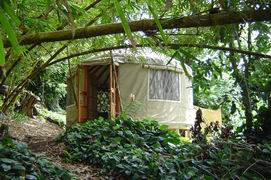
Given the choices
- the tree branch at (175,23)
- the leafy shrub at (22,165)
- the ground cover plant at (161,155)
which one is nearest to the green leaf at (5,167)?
the leafy shrub at (22,165)

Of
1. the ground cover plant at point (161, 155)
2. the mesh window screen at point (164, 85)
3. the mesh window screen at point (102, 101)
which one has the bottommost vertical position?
the ground cover plant at point (161, 155)

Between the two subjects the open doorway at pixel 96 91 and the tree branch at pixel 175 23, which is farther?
the open doorway at pixel 96 91

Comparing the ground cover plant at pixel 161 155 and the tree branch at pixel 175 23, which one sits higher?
the tree branch at pixel 175 23

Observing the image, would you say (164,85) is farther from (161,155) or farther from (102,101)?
(161,155)

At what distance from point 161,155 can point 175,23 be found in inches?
60.3

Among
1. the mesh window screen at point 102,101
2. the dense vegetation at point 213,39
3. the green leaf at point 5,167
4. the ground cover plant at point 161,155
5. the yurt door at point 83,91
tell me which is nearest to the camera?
the dense vegetation at point 213,39

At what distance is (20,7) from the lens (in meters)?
2.12

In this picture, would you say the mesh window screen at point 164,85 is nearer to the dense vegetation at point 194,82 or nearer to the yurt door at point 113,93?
the yurt door at point 113,93

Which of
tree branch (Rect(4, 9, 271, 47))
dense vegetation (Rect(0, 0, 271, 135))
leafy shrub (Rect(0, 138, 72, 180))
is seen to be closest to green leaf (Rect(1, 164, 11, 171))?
leafy shrub (Rect(0, 138, 72, 180))

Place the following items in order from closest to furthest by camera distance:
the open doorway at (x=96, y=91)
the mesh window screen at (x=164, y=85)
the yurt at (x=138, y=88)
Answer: the open doorway at (x=96, y=91) → the yurt at (x=138, y=88) → the mesh window screen at (x=164, y=85)

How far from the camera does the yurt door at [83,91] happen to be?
7.98 meters

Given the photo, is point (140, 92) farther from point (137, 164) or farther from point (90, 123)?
point (137, 164)

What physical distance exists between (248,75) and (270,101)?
10.9 inches

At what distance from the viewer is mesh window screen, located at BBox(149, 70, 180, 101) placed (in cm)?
821
